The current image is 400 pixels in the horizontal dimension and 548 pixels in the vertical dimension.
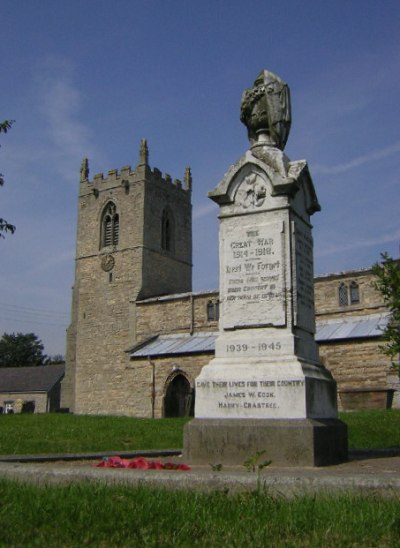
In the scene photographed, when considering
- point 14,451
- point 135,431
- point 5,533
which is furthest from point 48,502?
point 135,431

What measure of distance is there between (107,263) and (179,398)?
40.0 feet

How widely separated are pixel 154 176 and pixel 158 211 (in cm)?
244

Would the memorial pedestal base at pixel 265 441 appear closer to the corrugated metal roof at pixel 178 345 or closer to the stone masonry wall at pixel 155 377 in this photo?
the corrugated metal roof at pixel 178 345

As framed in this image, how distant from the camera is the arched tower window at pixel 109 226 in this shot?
42344 mm

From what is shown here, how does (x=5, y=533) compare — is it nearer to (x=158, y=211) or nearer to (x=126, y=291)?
(x=126, y=291)

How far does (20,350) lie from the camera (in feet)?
265

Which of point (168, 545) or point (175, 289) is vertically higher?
point (175, 289)

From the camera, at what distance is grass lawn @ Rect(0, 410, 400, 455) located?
11805 mm

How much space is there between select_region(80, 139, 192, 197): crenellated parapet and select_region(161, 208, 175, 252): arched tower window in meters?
2.13

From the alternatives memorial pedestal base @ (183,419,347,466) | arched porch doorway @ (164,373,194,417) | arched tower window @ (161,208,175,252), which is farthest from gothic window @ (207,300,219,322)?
memorial pedestal base @ (183,419,347,466)

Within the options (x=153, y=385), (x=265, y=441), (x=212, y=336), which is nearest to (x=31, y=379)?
(x=153, y=385)

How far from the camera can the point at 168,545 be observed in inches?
127

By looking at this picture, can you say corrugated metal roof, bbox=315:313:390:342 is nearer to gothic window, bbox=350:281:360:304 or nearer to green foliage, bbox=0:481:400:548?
gothic window, bbox=350:281:360:304

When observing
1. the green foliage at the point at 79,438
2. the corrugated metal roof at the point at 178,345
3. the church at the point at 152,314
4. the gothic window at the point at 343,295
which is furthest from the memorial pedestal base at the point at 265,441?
the gothic window at the point at 343,295
